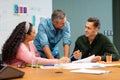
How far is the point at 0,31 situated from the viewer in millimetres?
3898

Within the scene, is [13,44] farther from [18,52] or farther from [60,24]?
[60,24]

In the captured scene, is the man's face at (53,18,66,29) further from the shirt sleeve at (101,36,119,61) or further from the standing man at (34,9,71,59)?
the shirt sleeve at (101,36,119,61)

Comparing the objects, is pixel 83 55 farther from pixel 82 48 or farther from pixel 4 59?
pixel 4 59

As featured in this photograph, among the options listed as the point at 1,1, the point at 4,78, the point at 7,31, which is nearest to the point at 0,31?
the point at 7,31

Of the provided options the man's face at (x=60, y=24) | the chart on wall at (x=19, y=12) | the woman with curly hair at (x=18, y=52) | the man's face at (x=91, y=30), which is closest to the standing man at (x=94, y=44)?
the man's face at (x=91, y=30)

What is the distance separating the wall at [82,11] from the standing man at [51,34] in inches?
53.8

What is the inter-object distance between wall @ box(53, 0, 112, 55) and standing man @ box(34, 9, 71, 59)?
1.37 m

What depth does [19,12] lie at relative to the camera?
Result: 13.6ft

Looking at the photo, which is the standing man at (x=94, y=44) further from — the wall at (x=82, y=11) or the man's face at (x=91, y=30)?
the wall at (x=82, y=11)

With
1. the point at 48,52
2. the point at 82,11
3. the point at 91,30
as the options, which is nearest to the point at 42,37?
the point at 48,52

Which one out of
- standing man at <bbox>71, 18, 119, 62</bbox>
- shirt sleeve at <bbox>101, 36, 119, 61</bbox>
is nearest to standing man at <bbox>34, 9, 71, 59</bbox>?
standing man at <bbox>71, 18, 119, 62</bbox>

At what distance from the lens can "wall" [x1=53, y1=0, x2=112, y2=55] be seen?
5.09m

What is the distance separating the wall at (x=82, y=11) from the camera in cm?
509

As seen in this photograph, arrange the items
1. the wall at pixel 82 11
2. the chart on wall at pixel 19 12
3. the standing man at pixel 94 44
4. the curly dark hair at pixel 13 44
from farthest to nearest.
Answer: the wall at pixel 82 11
the chart on wall at pixel 19 12
the standing man at pixel 94 44
the curly dark hair at pixel 13 44
